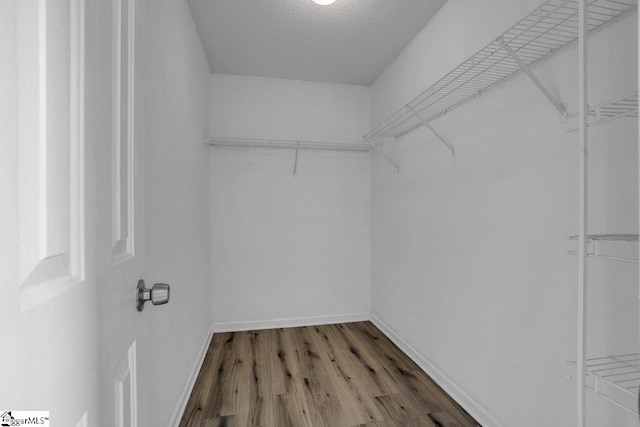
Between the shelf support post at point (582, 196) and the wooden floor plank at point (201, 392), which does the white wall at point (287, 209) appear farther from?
the shelf support post at point (582, 196)

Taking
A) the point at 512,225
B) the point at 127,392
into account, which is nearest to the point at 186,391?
the point at 127,392

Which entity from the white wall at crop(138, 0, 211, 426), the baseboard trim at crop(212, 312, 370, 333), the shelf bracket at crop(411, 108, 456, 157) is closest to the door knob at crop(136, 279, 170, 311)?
the white wall at crop(138, 0, 211, 426)

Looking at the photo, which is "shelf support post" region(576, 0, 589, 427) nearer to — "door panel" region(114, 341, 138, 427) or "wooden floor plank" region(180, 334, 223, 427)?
"door panel" region(114, 341, 138, 427)

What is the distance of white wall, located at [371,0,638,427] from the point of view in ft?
3.47

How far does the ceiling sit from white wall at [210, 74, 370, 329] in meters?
0.27

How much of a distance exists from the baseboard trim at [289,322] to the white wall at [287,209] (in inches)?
0.4

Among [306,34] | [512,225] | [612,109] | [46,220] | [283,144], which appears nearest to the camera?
[46,220]

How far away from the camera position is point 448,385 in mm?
1898

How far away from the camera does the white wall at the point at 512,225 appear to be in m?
1.06

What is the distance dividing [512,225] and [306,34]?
6.10ft

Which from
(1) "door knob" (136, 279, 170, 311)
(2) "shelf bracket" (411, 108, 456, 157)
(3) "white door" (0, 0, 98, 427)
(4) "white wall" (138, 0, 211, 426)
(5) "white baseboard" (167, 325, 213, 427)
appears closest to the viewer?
(3) "white door" (0, 0, 98, 427)

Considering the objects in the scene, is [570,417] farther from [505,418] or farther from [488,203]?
[488,203]

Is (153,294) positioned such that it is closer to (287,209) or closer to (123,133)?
(123,133)

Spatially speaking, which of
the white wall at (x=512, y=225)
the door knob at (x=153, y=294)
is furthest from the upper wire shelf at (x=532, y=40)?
the door knob at (x=153, y=294)
